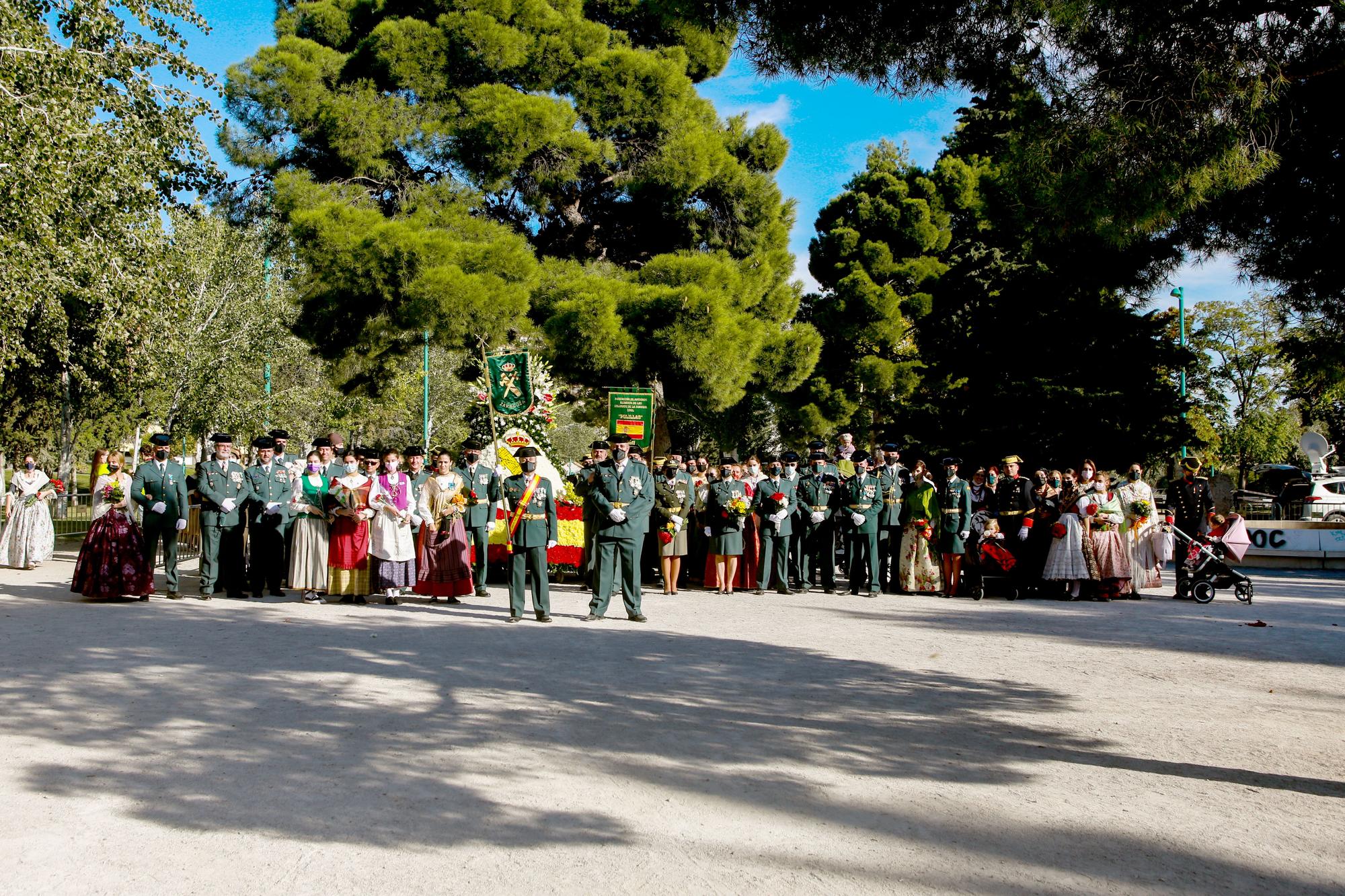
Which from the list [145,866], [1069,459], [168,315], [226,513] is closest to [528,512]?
[226,513]

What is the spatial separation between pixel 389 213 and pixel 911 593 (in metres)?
18.8

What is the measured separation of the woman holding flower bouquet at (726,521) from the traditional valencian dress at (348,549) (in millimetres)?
4874

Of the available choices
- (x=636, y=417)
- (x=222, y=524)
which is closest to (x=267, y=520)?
(x=222, y=524)

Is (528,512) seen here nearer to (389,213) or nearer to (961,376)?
(961,376)

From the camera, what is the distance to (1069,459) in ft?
81.0

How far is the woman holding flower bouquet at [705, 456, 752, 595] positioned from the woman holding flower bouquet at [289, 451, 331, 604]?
210 inches

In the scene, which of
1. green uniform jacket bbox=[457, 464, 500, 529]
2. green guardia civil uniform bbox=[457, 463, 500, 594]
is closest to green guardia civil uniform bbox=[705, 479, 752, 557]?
green guardia civil uniform bbox=[457, 463, 500, 594]

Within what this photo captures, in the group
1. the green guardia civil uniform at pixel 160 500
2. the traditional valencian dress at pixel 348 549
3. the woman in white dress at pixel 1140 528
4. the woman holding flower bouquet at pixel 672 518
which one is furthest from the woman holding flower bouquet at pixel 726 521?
the green guardia civil uniform at pixel 160 500

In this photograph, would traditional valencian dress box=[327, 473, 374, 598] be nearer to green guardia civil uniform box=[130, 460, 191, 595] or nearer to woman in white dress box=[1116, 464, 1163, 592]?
green guardia civil uniform box=[130, 460, 191, 595]

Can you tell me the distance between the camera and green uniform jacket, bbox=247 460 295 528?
14.3 meters

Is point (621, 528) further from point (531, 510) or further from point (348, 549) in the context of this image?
point (348, 549)

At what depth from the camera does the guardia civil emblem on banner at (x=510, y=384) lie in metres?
17.4

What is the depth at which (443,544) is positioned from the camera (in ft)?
45.1

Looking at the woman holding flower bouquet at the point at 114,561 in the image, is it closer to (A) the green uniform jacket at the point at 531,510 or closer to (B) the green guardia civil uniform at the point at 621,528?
(A) the green uniform jacket at the point at 531,510
